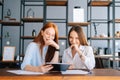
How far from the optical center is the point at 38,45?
2537 mm

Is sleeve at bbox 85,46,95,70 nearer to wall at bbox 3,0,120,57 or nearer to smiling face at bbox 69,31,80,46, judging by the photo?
smiling face at bbox 69,31,80,46

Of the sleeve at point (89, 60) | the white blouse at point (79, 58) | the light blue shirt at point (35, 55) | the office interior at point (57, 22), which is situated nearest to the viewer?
the light blue shirt at point (35, 55)

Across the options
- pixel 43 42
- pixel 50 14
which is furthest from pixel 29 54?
pixel 50 14


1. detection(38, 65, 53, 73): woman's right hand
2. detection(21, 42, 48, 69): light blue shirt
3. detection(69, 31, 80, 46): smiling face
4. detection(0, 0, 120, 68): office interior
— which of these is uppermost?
detection(0, 0, 120, 68): office interior

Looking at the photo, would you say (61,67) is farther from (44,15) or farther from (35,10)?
(35,10)

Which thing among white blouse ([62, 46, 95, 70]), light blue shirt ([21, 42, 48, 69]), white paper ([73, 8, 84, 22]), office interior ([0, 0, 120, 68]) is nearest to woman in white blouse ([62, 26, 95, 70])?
white blouse ([62, 46, 95, 70])

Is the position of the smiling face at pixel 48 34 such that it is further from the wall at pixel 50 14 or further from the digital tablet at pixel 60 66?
the wall at pixel 50 14

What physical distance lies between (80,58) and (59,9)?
11.7 feet

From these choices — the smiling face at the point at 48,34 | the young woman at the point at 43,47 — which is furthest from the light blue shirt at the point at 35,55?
the smiling face at the point at 48,34

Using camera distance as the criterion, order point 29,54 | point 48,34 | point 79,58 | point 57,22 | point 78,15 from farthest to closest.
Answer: point 57,22 → point 78,15 → point 79,58 → point 48,34 → point 29,54

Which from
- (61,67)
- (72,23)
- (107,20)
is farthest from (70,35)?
(107,20)

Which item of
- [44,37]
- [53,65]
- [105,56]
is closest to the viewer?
[53,65]

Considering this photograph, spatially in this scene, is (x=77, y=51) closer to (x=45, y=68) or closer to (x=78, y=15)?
(x=45, y=68)

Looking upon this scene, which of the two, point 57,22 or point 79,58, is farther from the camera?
point 57,22
